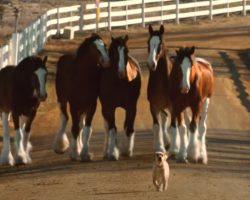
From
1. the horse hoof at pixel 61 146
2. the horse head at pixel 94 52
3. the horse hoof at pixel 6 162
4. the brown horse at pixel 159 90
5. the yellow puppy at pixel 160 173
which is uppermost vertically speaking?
the horse head at pixel 94 52

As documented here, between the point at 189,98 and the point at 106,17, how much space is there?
2914cm

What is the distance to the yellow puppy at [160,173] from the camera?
1593 cm

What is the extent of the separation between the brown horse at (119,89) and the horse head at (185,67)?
1.10m

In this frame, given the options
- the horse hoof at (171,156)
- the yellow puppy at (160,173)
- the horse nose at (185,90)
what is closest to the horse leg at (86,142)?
the horse hoof at (171,156)

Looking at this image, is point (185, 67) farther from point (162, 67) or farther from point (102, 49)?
point (102, 49)

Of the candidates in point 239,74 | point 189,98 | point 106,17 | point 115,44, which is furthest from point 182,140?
point 106,17

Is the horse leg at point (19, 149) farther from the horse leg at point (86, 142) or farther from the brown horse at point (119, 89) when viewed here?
the brown horse at point (119, 89)

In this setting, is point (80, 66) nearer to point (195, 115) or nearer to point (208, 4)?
point (195, 115)

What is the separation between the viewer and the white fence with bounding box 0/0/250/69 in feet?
116

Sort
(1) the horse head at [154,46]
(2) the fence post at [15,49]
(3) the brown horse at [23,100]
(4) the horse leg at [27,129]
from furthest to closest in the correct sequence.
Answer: (2) the fence post at [15,49], (4) the horse leg at [27,129], (3) the brown horse at [23,100], (1) the horse head at [154,46]

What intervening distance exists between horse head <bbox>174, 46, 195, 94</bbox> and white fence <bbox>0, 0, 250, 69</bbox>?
11.6 m

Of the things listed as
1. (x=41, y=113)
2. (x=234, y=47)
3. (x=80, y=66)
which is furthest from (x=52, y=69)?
(x=80, y=66)

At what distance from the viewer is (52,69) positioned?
116ft

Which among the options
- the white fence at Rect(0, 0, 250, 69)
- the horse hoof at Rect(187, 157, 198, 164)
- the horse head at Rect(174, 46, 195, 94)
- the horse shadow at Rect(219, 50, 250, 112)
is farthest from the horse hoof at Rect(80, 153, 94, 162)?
the white fence at Rect(0, 0, 250, 69)
